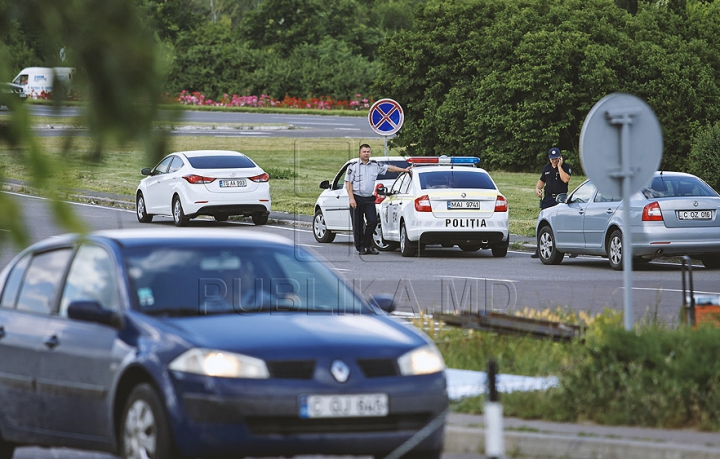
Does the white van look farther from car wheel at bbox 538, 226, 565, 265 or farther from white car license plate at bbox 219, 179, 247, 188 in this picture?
white car license plate at bbox 219, 179, 247, 188

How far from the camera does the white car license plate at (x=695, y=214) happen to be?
68.8ft

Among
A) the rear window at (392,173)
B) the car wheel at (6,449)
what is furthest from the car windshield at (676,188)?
the car wheel at (6,449)

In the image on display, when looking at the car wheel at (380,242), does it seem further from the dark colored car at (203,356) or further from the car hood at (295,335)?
the car hood at (295,335)

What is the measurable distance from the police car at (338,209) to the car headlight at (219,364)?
60.2 ft

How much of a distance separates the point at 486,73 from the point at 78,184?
41.9m

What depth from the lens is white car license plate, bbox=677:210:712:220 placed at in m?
21.0

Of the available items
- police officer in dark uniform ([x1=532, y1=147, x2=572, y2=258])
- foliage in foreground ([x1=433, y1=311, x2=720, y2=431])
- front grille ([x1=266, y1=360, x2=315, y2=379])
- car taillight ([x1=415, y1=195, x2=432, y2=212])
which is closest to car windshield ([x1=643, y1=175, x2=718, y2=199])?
police officer in dark uniform ([x1=532, y1=147, x2=572, y2=258])

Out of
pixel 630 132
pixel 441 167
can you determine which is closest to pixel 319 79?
pixel 441 167

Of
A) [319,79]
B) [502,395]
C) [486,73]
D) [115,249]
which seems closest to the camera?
[115,249]

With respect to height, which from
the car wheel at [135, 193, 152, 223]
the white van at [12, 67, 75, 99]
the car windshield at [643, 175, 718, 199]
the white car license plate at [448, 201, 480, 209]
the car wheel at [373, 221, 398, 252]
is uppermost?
the white van at [12, 67, 75, 99]

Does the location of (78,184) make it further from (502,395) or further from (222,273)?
(502,395)

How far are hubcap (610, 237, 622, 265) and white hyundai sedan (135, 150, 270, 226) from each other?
10.1 metres

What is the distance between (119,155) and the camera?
423 centimetres

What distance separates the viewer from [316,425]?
6.88 metres
